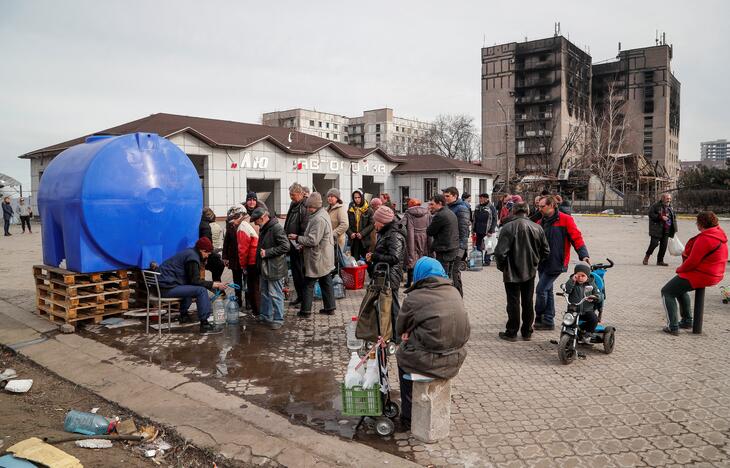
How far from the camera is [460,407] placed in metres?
4.74

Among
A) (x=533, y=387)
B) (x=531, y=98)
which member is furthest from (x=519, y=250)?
(x=531, y=98)

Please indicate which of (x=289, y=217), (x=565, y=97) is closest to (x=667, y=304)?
(x=289, y=217)

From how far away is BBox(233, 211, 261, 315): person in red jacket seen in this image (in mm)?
8164

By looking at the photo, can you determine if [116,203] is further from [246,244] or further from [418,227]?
[418,227]

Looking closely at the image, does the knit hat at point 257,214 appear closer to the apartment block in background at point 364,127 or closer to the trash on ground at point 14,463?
the trash on ground at point 14,463

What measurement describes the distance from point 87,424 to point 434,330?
3.21m

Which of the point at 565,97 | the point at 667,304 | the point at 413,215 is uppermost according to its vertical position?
the point at 565,97

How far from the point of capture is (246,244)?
815cm

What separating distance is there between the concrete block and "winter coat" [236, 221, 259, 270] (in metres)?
4.75

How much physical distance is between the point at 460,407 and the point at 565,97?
73.2 metres

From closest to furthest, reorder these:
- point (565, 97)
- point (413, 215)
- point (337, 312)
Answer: point (337, 312) < point (413, 215) < point (565, 97)

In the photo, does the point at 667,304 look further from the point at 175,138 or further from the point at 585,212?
→ the point at 585,212

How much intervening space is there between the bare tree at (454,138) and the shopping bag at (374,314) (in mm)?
70440

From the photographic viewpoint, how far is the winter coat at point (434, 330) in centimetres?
385
